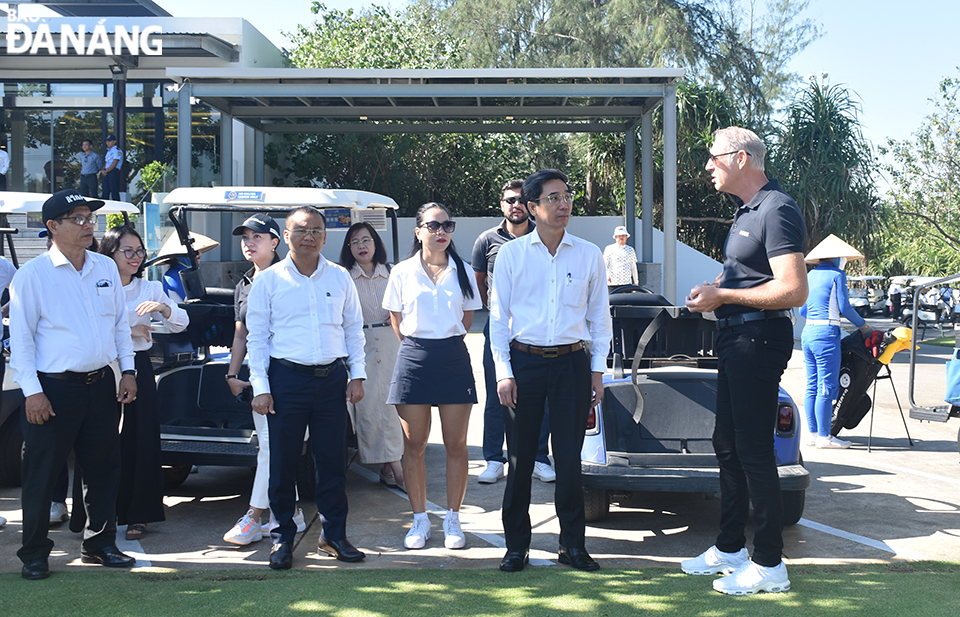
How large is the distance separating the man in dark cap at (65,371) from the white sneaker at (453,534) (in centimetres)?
170

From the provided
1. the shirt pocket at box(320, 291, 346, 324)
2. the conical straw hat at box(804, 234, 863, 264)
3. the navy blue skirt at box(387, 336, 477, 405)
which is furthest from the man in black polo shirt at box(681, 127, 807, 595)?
the conical straw hat at box(804, 234, 863, 264)

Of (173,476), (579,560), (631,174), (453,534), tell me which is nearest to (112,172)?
(631,174)

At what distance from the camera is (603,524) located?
17.8 ft

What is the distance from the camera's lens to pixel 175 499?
19.9ft

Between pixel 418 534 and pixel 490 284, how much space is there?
1.88m

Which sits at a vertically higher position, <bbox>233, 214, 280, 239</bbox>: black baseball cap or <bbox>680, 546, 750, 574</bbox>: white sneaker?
<bbox>233, 214, 280, 239</bbox>: black baseball cap

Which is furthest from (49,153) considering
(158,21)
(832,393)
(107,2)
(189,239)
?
(832,393)

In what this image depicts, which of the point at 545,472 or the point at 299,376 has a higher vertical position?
the point at 299,376

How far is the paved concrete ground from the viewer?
187 inches

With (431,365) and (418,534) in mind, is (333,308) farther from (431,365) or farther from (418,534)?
(418,534)

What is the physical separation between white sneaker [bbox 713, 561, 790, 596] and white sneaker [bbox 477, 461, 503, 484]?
8.19 feet

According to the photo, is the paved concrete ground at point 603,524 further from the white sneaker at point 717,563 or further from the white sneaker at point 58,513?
the white sneaker at point 717,563

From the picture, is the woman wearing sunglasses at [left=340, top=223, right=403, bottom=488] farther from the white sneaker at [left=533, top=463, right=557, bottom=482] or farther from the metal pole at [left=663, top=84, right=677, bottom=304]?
the metal pole at [left=663, top=84, right=677, bottom=304]

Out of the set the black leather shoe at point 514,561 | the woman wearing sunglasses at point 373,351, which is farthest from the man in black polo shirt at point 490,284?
the black leather shoe at point 514,561
